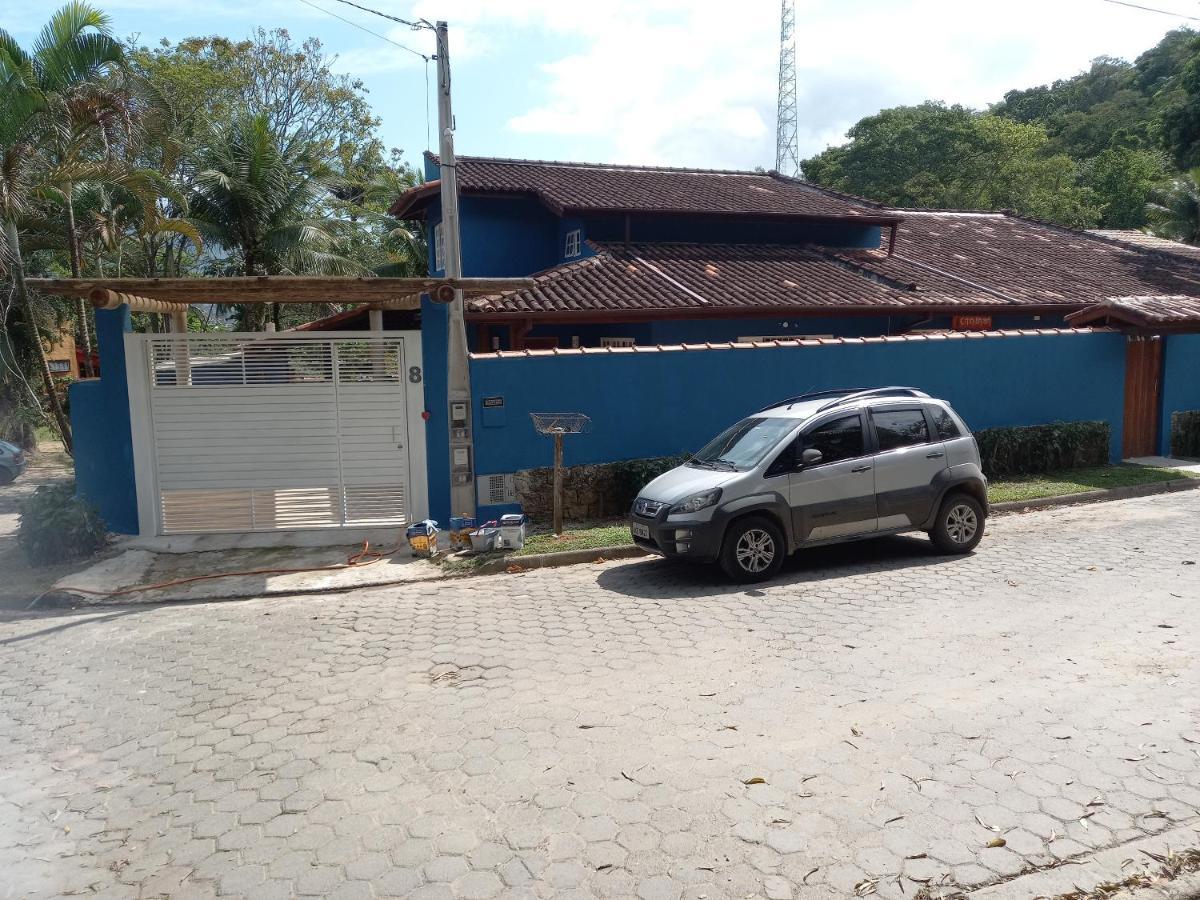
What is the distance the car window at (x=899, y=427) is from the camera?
902cm

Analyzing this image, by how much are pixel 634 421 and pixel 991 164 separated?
36.9 meters

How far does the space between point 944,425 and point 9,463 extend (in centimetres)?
1876

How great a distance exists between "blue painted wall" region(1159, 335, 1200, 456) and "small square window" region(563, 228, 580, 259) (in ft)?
38.0

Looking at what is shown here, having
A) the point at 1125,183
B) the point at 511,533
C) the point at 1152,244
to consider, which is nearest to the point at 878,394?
the point at 511,533

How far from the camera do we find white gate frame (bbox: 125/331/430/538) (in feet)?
35.6

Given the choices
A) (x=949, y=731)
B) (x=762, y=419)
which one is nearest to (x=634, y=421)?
(x=762, y=419)

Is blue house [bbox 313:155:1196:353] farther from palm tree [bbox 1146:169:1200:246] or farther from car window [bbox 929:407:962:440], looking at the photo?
palm tree [bbox 1146:169:1200:246]

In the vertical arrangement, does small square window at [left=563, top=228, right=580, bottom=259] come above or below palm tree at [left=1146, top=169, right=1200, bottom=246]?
below

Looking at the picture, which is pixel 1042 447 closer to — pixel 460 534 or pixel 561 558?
pixel 561 558

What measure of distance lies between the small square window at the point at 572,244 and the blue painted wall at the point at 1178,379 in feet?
38.0

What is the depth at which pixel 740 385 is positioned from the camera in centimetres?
1251

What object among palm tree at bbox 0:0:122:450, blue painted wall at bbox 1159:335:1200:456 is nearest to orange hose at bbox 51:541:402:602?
palm tree at bbox 0:0:122:450

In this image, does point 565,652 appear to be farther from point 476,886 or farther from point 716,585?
point 476,886

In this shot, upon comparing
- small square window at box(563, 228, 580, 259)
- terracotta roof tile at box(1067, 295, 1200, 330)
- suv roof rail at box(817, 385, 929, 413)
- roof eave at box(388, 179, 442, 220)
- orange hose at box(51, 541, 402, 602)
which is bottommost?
orange hose at box(51, 541, 402, 602)
